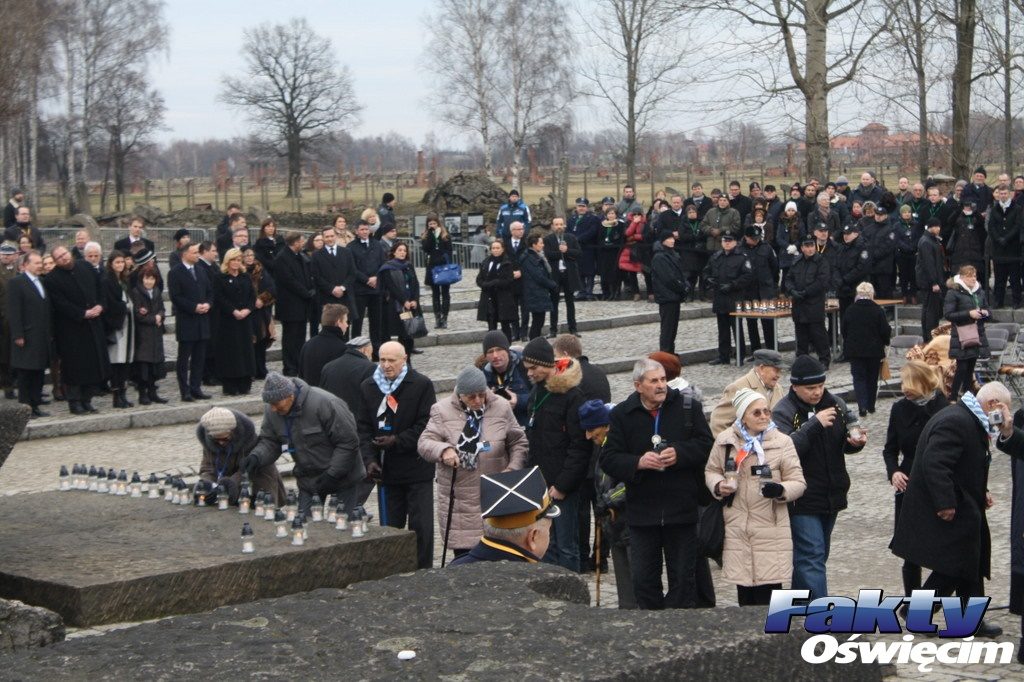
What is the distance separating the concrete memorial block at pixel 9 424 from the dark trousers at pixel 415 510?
300cm

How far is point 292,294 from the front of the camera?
62.6ft

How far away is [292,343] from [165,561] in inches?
426

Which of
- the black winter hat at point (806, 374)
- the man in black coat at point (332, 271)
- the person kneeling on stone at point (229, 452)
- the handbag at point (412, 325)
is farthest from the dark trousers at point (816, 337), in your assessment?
the person kneeling on stone at point (229, 452)

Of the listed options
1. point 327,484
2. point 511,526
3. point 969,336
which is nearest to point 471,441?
point 327,484

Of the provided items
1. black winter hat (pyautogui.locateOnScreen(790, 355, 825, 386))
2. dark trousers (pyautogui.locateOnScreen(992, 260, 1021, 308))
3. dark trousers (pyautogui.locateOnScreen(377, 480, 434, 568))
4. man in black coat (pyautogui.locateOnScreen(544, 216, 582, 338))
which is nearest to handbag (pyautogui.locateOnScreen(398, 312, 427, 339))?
man in black coat (pyautogui.locateOnScreen(544, 216, 582, 338))

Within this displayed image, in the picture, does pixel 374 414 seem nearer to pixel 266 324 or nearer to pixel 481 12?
pixel 266 324

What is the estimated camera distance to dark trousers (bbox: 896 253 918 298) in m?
23.0

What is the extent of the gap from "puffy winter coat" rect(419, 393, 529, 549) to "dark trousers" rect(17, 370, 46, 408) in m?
8.02

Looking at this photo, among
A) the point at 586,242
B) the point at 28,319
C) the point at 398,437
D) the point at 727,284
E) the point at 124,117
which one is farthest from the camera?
the point at 124,117

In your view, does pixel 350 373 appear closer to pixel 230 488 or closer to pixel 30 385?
pixel 230 488

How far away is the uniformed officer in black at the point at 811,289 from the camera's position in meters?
19.3

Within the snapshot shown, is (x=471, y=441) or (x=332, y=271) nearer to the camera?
(x=471, y=441)

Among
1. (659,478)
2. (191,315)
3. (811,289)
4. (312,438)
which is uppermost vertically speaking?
(811,289)

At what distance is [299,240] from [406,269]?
185 centimetres
